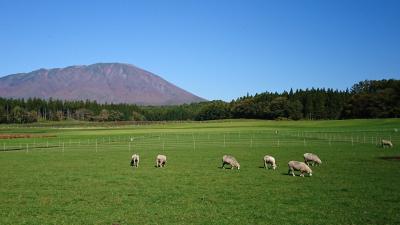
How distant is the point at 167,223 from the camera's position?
16703mm

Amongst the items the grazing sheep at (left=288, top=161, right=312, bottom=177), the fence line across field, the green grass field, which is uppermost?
the grazing sheep at (left=288, top=161, right=312, bottom=177)

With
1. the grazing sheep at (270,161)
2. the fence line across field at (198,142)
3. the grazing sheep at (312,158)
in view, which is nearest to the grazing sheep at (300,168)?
the grazing sheep at (270,161)

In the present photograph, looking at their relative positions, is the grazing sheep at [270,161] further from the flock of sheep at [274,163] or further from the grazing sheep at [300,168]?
the grazing sheep at [300,168]

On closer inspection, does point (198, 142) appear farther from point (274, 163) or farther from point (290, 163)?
point (290, 163)

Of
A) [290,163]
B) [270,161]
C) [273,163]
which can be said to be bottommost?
[273,163]

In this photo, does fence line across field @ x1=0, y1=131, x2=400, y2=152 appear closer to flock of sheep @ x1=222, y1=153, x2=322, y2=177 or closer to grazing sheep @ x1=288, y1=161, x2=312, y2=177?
flock of sheep @ x1=222, y1=153, x2=322, y2=177

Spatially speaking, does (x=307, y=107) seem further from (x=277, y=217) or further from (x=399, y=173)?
(x=277, y=217)

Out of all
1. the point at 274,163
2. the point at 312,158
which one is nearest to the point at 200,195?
the point at 274,163

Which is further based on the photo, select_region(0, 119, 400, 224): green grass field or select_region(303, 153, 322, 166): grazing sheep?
select_region(303, 153, 322, 166): grazing sheep

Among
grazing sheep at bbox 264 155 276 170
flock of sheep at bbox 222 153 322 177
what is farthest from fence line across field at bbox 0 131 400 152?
grazing sheep at bbox 264 155 276 170

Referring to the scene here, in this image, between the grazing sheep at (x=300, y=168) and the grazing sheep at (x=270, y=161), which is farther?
the grazing sheep at (x=270, y=161)

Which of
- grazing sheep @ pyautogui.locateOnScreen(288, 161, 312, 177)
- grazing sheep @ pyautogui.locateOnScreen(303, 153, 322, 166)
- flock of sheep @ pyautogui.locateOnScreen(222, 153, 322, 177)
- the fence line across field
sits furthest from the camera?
the fence line across field

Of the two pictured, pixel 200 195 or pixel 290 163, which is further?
pixel 290 163

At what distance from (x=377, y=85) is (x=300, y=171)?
17261cm
